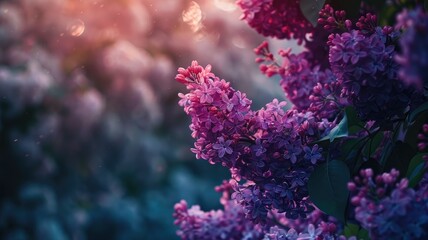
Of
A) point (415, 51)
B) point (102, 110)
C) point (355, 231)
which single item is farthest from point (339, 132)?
point (102, 110)

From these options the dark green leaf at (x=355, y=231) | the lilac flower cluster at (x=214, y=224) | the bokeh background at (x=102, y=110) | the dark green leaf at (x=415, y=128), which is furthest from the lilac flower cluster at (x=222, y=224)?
the bokeh background at (x=102, y=110)

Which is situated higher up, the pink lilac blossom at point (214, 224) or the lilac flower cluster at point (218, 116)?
the pink lilac blossom at point (214, 224)

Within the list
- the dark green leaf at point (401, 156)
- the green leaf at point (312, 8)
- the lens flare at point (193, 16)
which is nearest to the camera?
the dark green leaf at point (401, 156)

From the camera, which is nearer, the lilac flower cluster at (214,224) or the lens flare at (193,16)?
the lilac flower cluster at (214,224)

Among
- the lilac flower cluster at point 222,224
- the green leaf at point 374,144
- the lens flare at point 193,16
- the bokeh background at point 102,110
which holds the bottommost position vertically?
the green leaf at point 374,144

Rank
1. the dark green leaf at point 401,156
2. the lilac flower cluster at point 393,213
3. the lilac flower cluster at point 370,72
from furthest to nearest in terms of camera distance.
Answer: the dark green leaf at point 401,156 < the lilac flower cluster at point 370,72 < the lilac flower cluster at point 393,213

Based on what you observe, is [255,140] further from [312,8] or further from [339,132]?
[312,8]

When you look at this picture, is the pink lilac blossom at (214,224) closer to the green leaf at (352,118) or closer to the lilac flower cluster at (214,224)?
the lilac flower cluster at (214,224)

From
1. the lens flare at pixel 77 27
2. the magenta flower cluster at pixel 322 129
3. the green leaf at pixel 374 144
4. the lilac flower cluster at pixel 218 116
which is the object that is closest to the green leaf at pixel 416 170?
the magenta flower cluster at pixel 322 129
